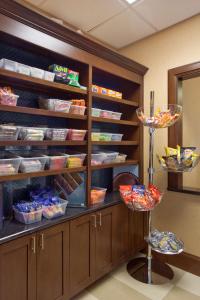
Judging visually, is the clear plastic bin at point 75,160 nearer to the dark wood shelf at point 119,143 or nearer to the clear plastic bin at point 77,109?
the dark wood shelf at point 119,143

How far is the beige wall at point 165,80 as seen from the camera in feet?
7.43

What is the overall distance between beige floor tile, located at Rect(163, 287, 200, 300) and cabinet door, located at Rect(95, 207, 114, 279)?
23.5 inches

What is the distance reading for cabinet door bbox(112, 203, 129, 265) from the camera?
7.16 ft

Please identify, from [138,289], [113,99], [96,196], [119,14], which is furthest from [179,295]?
[119,14]

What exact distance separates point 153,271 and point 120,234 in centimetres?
58

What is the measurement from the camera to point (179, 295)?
6.40 feet

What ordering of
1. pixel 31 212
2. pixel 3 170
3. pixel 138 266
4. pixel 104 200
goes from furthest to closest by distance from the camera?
pixel 138 266
pixel 104 200
pixel 31 212
pixel 3 170

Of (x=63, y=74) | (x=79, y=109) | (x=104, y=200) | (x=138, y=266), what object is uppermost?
(x=63, y=74)

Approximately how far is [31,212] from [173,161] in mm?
1313

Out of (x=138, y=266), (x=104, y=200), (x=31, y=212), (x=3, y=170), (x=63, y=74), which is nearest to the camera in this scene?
(x=3, y=170)

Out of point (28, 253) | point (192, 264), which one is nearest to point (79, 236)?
point (28, 253)

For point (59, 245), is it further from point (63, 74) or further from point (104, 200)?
point (63, 74)

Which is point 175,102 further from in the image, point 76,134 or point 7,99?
point 7,99

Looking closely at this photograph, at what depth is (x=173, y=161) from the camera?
198 centimetres
